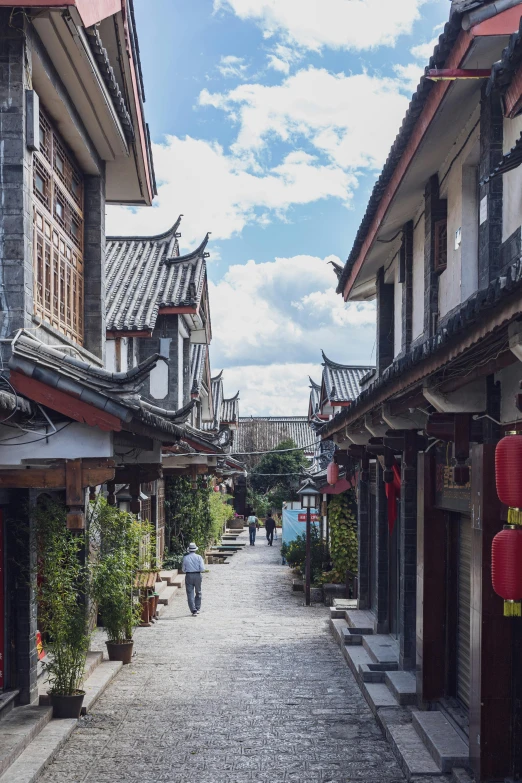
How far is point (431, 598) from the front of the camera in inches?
377

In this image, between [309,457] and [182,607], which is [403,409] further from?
[309,457]

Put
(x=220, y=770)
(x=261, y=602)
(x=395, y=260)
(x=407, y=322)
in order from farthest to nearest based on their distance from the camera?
(x=261, y=602) → (x=395, y=260) → (x=407, y=322) → (x=220, y=770)

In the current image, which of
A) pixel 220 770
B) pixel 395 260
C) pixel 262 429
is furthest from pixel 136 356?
pixel 262 429

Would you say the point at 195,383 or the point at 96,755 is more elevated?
the point at 195,383

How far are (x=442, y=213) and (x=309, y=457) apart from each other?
4279 centimetres

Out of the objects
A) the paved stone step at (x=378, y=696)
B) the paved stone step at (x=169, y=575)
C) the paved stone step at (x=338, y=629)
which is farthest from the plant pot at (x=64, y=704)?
the paved stone step at (x=169, y=575)

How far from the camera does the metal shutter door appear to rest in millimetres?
8969

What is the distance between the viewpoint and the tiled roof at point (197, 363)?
29.3 metres

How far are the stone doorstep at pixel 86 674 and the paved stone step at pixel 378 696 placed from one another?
3.82 m

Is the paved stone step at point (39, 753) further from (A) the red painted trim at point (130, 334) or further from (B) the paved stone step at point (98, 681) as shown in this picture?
(A) the red painted trim at point (130, 334)

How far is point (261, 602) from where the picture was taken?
2119 cm

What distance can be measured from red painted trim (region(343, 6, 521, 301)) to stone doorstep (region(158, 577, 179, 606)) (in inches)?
419

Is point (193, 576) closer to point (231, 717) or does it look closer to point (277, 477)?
point (231, 717)

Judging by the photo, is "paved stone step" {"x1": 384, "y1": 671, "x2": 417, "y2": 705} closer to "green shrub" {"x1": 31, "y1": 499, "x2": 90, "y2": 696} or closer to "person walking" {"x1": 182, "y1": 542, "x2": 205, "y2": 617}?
"green shrub" {"x1": 31, "y1": 499, "x2": 90, "y2": 696}
